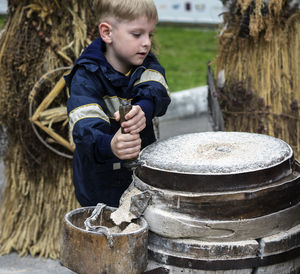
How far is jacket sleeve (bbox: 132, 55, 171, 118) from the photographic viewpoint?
2.26 meters

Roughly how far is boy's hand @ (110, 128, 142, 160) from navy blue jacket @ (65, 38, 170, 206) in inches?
2.5

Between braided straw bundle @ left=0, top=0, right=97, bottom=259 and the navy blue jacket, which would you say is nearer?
the navy blue jacket

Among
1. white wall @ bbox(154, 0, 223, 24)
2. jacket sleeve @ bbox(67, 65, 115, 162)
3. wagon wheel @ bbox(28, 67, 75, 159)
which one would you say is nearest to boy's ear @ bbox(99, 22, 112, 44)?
jacket sleeve @ bbox(67, 65, 115, 162)

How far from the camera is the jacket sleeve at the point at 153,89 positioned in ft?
7.41

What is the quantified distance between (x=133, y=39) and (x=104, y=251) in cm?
88

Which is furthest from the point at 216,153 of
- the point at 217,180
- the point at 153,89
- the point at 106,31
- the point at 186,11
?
the point at 186,11

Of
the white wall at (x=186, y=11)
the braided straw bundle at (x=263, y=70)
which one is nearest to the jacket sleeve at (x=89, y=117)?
the braided straw bundle at (x=263, y=70)

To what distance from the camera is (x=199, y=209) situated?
70.4 inches

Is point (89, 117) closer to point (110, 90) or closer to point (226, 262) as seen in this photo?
point (110, 90)

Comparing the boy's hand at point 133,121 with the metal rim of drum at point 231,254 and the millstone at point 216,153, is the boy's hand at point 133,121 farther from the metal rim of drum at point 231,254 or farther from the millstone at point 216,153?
the metal rim of drum at point 231,254

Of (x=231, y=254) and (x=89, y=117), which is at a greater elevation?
(x=89, y=117)

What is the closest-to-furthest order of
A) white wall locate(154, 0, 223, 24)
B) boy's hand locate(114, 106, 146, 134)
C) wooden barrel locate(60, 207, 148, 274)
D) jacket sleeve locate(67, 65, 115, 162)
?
wooden barrel locate(60, 207, 148, 274) → boy's hand locate(114, 106, 146, 134) → jacket sleeve locate(67, 65, 115, 162) → white wall locate(154, 0, 223, 24)

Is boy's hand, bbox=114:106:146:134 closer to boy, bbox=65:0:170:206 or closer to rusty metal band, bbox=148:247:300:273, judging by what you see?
boy, bbox=65:0:170:206

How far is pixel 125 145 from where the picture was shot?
187cm
